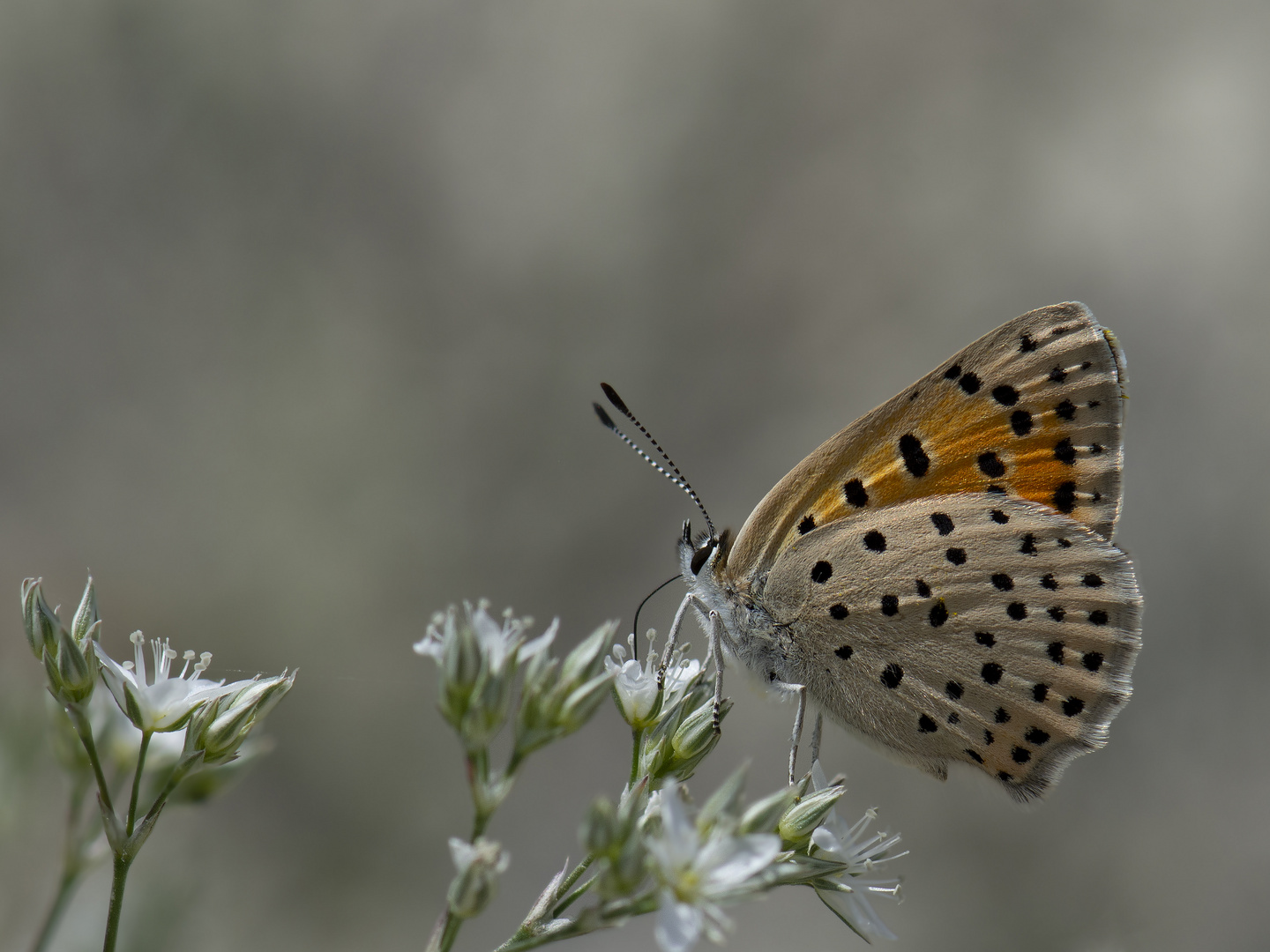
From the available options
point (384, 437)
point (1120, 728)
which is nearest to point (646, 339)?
point (384, 437)

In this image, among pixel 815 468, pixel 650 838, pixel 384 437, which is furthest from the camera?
pixel 384 437

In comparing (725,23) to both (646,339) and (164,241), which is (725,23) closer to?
(646,339)

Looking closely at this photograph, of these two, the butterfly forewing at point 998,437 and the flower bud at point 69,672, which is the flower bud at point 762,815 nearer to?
the butterfly forewing at point 998,437

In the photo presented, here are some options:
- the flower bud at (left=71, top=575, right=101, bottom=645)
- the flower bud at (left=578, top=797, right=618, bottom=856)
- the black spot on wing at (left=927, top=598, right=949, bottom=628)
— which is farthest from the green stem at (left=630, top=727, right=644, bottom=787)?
the flower bud at (left=71, top=575, right=101, bottom=645)

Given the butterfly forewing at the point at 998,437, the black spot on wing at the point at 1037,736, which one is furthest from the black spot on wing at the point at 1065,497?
the black spot on wing at the point at 1037,736

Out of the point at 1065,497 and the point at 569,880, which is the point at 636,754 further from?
the point at 1065,497

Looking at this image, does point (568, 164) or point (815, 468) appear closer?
point (815, 468)

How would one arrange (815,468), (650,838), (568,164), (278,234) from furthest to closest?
(568,164) → (278,234) → (815,468) → (650,838)
